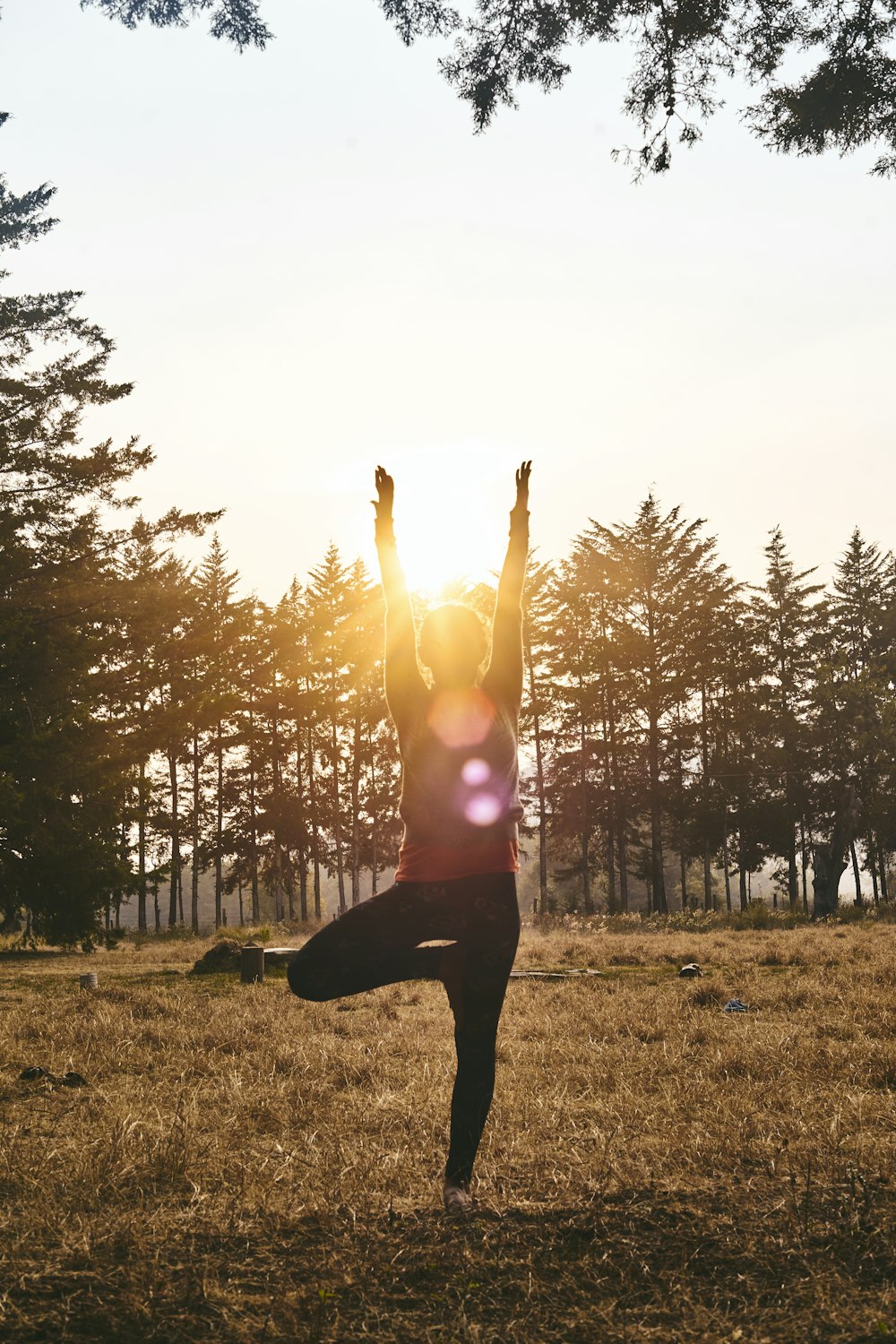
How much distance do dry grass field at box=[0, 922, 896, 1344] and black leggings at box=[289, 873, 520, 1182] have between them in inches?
15.8

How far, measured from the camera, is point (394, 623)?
164 inches

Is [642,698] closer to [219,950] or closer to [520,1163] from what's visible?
[219,950]

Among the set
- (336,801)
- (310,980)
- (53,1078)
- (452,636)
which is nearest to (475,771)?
(452,636)

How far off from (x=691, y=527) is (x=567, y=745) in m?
11.1

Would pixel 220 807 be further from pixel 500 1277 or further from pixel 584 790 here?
pixel 500 1277

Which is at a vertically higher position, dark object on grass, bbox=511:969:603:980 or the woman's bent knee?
the woman's bent knee

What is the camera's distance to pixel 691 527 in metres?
43.2

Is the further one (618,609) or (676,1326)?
(618,609)

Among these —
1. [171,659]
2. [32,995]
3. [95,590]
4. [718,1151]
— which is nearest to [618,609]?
[171,659]

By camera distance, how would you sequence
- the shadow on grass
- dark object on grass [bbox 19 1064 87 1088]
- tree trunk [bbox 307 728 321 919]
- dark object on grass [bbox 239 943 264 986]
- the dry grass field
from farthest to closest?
tree trunk [bbox 307 728 321 919] → dark object on grass [bbox 239 943 264 986] → dark object on grass [bbox 19 1064 87 1088] → the dry grass field → the shadow on grass

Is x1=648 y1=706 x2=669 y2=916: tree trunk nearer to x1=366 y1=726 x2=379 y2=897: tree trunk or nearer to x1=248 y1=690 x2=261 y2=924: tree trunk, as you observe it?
x1=366 y1=726 x2=379 y2=897: tree trunk

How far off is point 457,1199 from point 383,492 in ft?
9.55

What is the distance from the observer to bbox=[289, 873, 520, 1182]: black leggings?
151 inches

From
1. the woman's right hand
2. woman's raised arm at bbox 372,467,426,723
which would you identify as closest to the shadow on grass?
woman's raised arm at bbox 372,467,426,723
